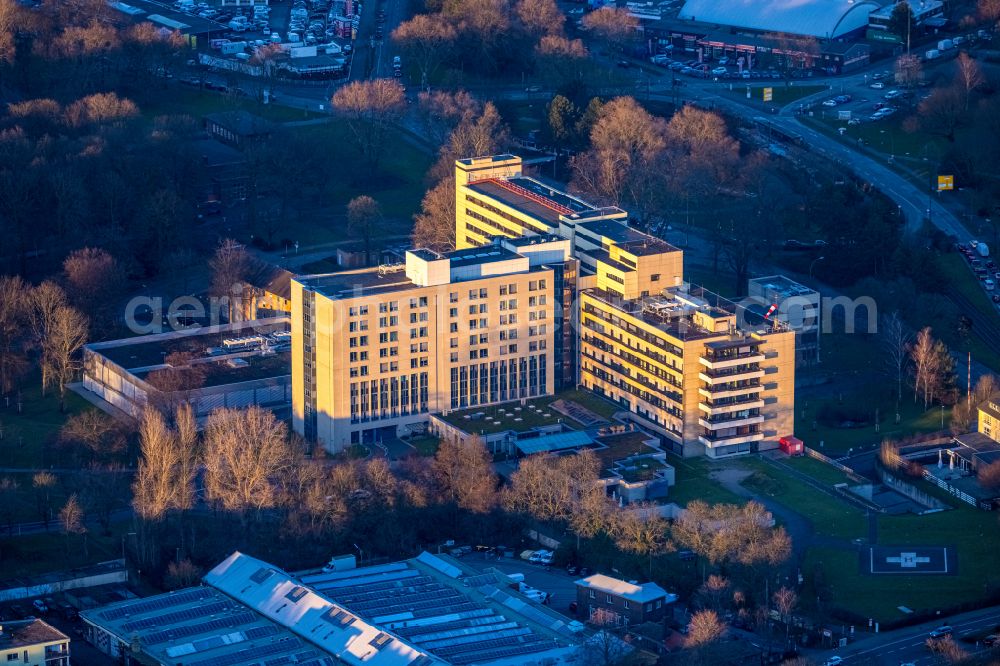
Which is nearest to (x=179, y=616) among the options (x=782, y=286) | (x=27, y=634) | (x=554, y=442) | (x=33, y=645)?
(x=27, y=634)

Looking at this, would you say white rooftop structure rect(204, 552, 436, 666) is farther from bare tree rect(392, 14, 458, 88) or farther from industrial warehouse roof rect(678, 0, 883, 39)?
industrial warehouse roof rect(678, 0, 883, 39)

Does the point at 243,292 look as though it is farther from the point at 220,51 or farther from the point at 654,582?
the point at 220,51

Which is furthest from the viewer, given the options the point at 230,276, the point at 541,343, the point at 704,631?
Answer: the point at 230,276

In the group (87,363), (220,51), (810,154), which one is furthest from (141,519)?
(220,51)

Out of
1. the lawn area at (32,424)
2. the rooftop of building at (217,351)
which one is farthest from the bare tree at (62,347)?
the rooftop of building at (217,351)

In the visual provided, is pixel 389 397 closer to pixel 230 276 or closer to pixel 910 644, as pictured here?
pixel 230 276

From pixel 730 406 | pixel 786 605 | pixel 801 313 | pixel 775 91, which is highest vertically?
pixel 775 91

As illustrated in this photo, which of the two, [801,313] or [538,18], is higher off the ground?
[538,18]

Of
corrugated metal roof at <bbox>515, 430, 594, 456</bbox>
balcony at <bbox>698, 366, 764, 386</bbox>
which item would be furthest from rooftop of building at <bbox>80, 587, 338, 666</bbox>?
balcony at <bbox>698, 366, 764, 386</bbox>
